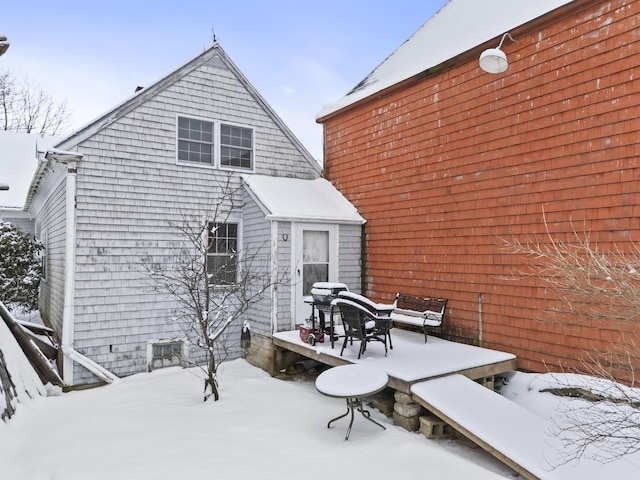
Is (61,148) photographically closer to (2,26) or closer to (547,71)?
(547,71)

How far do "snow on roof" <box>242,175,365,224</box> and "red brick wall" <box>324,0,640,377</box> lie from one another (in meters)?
0.77

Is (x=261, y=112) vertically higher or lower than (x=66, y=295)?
higher

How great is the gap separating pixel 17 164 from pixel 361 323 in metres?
15.6

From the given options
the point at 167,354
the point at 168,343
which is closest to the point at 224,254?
the point at 168,343

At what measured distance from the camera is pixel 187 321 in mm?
8242

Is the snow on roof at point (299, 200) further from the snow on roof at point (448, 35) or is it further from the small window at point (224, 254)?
the snow on roof at point (448, 35)

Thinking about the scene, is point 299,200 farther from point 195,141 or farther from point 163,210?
point 163,210

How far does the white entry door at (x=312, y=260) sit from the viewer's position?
8250 mm

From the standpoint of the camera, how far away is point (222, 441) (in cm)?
446

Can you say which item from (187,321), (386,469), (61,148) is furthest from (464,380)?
(61,148)

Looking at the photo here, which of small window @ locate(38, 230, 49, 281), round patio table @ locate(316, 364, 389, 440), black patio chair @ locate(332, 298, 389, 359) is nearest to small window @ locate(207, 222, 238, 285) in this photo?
black patio chair @ locate(332, 298, 389, 359)

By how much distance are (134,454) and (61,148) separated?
18.0 ft

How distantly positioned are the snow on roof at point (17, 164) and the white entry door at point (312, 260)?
9185 millimetres

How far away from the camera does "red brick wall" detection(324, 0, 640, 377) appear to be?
518 cm
